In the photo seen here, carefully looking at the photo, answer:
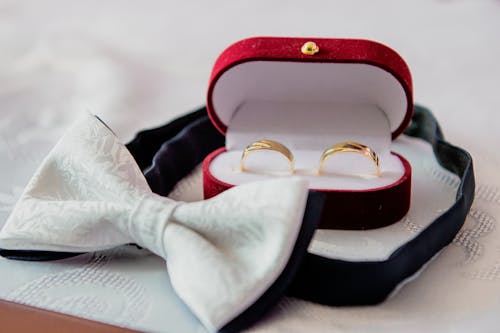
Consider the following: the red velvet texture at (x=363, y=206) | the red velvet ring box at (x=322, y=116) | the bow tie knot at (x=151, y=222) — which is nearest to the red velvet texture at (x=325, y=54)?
the red velvet ring box at (x=322, y=116)

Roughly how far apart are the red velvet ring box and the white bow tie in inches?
5.9

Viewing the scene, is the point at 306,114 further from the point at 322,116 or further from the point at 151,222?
the point at 151,222

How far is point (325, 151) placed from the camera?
103 centimetres

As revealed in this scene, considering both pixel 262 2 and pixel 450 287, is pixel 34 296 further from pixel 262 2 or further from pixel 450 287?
pixel 262 2

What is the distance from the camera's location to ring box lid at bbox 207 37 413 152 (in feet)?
3.53

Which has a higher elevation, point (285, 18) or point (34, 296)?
point (285, 18)

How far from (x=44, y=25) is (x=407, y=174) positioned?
102 cm

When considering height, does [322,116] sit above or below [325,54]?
below

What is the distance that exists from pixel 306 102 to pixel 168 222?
0.37 m

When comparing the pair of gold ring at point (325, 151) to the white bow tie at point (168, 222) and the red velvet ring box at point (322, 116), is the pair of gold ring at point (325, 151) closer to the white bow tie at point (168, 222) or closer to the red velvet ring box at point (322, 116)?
the red velvet ring box at point (322, 116)

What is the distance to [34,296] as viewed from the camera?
0.87m

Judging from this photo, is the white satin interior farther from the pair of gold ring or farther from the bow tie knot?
the bow tie knot

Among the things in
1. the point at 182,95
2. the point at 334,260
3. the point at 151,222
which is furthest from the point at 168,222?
the point at 182,95

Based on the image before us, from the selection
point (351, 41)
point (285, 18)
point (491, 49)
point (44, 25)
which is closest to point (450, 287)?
point (351, 41)
